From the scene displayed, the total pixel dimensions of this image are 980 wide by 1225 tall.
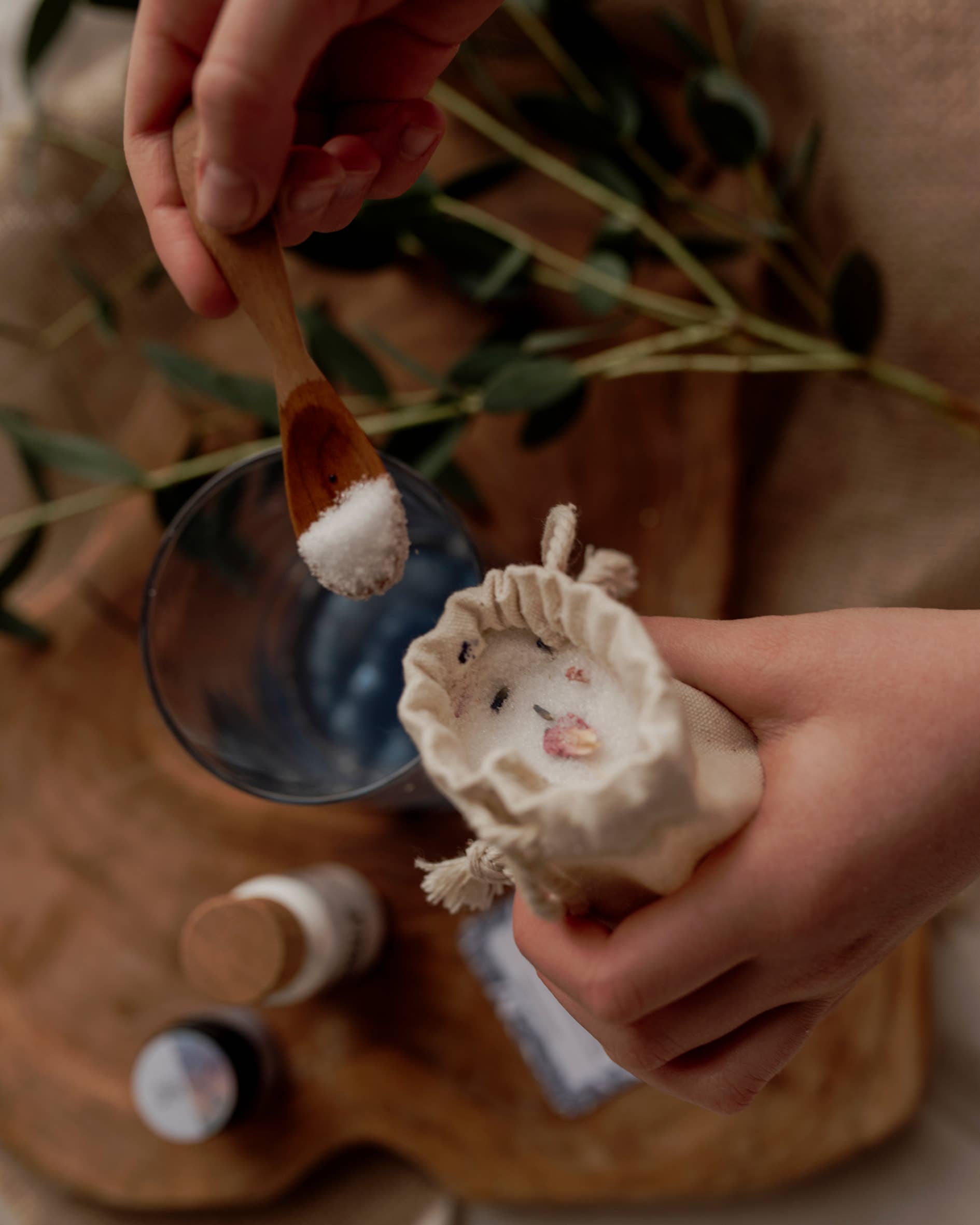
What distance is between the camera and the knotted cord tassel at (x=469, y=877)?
341mm

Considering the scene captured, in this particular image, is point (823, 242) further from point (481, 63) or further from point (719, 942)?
point (719, 942)

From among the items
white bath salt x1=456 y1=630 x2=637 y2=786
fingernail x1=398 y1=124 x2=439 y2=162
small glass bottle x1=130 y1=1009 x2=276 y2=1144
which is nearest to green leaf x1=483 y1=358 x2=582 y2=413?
fingernail x1=398 y1=124 x2=439 y2=162

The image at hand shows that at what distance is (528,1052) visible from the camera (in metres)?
0.64

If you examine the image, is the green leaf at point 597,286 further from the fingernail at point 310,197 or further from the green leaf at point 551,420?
the fingernail at point 310,197

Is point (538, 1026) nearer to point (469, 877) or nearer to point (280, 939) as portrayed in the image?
point (280, 939)

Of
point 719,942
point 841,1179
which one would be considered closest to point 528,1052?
point 841,1179

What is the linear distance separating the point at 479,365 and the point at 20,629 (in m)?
0.38

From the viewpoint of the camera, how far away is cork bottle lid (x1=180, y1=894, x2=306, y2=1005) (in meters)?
0.57

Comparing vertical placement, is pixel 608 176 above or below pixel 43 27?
below

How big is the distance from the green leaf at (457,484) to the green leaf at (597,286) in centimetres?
13

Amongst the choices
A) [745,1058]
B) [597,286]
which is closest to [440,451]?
[597,286]

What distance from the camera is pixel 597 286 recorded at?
0.59 metres

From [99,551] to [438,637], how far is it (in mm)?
477

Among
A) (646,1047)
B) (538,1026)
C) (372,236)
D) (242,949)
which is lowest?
(538,1026)
